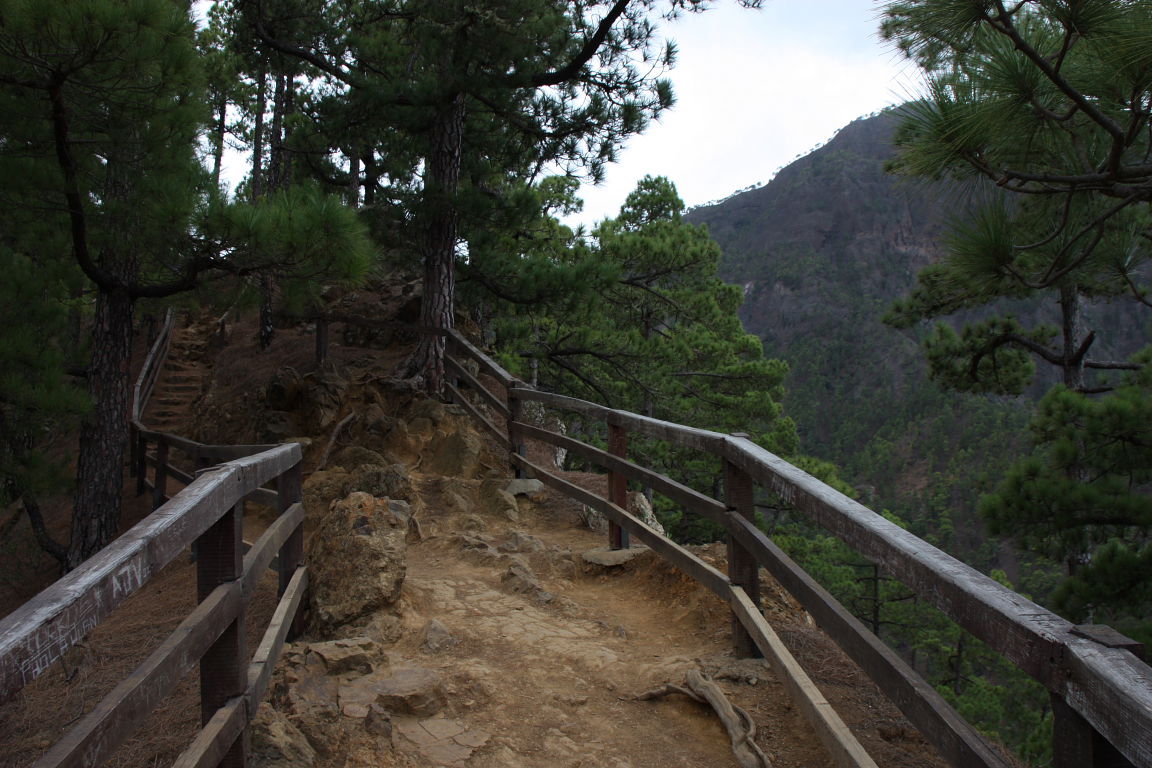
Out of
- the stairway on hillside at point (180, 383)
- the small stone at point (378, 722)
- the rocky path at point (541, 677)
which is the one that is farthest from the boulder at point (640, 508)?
the stairway on hillside at point (180, 383)

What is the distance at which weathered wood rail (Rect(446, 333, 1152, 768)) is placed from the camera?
1.06 m

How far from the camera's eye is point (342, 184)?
1392 centimetres

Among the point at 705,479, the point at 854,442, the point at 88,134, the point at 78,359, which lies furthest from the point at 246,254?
the point at 854,442

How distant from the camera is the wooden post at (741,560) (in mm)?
3049

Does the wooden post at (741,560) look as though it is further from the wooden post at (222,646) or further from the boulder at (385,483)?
the boulder at (385,483)

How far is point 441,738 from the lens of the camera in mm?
2625

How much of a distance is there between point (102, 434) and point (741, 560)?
6.09m

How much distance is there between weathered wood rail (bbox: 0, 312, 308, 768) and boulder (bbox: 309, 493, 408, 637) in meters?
0.29

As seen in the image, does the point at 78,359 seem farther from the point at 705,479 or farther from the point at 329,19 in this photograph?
the point at 705,479

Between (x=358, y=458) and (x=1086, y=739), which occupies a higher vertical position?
(x=1086, y=739)

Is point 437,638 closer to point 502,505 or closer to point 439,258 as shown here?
point 502,505

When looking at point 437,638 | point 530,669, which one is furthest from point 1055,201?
point 437,638

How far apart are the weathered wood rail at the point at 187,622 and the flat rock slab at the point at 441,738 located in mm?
525

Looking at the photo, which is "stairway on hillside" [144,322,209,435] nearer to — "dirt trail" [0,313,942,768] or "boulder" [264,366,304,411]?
"boulder" [264,366,304,411]
